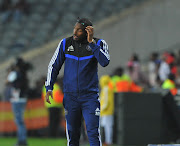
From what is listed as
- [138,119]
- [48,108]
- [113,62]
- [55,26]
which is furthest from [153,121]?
[55,26]

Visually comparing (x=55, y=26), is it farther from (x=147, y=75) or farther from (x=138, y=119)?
(x=138, y=119)

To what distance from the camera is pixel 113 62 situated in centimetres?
2244

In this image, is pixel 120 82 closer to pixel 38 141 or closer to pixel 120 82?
pixel 120 82

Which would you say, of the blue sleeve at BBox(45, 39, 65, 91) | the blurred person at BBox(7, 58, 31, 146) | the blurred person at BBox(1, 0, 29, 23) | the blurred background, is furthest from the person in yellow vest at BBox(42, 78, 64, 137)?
the blurred person at BBox(1, 0, 29, 23)

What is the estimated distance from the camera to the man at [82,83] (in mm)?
7043

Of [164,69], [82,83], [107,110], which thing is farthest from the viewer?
[164,69]

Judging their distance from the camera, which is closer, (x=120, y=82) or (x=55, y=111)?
(x=120, y=82)

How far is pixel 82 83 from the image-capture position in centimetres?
707

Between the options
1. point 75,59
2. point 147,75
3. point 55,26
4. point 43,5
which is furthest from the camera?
point 43,5

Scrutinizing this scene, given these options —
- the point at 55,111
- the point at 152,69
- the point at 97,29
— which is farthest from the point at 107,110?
the point at 97,29

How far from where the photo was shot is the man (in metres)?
7.04

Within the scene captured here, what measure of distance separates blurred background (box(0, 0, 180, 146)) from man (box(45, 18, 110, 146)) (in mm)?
5276

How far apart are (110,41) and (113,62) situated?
0.91 meters

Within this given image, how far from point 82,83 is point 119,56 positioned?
1544cm
